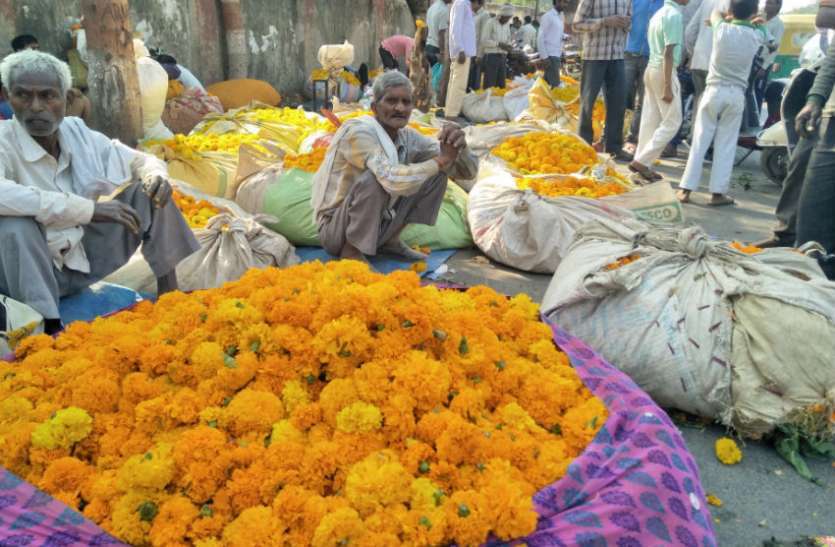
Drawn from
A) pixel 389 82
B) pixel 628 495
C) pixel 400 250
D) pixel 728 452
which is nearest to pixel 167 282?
pixel 400 250

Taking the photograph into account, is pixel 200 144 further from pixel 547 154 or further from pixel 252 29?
pixel 252 29

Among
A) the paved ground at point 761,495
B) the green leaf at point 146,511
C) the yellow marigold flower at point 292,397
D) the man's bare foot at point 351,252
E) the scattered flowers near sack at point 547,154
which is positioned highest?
the scattered flowers near sack at point 547,154

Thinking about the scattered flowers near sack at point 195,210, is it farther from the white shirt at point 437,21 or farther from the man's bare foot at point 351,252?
the white shirt at point 437,21

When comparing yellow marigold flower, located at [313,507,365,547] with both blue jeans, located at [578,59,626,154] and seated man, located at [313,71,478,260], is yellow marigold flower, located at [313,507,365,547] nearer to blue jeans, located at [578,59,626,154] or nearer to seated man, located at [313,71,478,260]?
seated man, located at [313,71,478,260]

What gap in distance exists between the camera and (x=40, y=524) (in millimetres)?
1676

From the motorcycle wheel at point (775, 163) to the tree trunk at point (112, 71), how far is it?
22.8 ft

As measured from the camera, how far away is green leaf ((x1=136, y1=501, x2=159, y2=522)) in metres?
1.69

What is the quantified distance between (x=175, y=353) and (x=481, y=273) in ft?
9.01

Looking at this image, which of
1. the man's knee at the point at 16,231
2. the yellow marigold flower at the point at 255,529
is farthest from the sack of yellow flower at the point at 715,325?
the man's knee at the point at 16,231

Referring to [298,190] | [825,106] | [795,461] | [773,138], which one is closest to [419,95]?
[773,138]

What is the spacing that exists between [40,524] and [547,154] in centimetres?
503

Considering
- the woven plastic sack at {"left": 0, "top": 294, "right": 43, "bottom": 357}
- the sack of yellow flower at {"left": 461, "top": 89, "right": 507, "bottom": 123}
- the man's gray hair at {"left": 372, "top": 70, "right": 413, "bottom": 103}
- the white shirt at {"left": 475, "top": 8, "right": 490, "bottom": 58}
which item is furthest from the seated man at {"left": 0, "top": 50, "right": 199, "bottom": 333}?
the white shirt at {"left": 475, "top": 8, "right": 490, "bottom": 58}

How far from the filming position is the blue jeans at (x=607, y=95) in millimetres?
7527

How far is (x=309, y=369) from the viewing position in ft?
6.74
